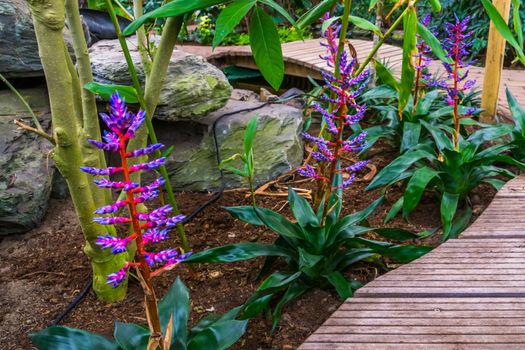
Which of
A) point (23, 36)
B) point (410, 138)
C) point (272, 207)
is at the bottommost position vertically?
point (272, 207)

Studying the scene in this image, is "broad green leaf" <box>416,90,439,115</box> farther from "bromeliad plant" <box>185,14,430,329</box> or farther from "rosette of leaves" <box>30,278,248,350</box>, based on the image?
"rosette of leaves" <box>30,278,248,350</box>

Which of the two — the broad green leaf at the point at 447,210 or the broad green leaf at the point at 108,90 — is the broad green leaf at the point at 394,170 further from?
the broad green leaf at the point at 108,90

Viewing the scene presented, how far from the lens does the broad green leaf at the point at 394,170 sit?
236 centimetres

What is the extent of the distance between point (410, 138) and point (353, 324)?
1842 millimetres

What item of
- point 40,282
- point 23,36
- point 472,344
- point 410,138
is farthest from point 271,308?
point 23,36

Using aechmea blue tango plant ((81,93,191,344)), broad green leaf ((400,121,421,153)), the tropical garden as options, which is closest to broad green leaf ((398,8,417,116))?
the tropical garden

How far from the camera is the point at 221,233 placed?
102 inches

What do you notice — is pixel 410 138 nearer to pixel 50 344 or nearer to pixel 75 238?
pixel 75 238

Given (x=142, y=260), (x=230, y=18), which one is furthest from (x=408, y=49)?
(x=142, y=260)

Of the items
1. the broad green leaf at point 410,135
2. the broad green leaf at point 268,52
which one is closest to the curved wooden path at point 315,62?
the broad green leaf at point 410,135

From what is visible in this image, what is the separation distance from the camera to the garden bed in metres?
1.82

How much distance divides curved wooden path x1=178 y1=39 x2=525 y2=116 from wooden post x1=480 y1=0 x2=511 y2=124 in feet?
0.83

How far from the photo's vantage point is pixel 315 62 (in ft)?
18.0

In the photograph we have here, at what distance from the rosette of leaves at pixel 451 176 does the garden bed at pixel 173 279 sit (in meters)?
0.09
